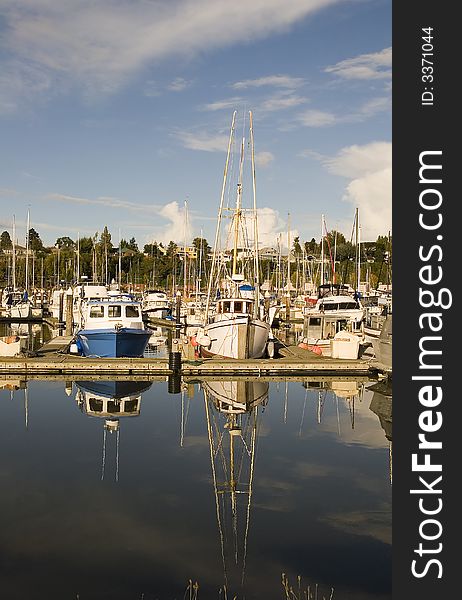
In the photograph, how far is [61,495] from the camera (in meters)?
16.9

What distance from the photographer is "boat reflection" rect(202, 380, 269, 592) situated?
13.8m

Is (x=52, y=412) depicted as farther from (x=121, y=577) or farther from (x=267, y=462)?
(x=121, y=577)

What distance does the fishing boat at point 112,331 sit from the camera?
36.8 m

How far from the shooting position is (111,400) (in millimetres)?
29359

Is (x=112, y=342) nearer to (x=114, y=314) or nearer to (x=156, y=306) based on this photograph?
(x=114, y=314)

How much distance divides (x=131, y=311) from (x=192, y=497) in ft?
76.7

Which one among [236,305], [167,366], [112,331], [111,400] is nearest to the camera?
[111,400]

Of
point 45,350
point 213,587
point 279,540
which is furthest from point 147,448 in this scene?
point 45,350

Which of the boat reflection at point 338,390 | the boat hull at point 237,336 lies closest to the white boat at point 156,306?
the boat hull at point 237,336

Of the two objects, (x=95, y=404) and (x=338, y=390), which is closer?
(x=95, y=404)

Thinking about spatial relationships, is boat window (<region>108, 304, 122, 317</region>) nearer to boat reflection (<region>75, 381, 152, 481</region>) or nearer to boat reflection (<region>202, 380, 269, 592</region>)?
boat reflection (<region>75, 381, 152, 481</region>)

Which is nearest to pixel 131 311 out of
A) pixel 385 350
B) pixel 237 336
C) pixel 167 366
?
pixel 167 366

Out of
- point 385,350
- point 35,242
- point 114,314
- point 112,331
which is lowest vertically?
point 385,350

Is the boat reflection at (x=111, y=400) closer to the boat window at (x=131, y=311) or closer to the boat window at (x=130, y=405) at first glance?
the boat window at (x=130, y=405)
